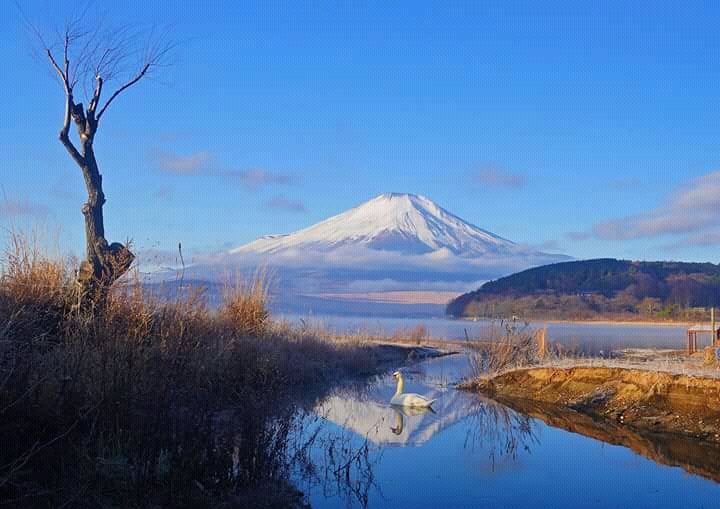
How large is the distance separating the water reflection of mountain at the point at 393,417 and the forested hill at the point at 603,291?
5504cm

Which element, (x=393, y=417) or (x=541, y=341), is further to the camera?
(x=541, y=341)

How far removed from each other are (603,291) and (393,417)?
7618cm

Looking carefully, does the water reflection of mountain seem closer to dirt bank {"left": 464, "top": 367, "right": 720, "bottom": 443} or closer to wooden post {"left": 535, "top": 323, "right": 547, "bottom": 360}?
dirt bank {"left": 464, "top": 367, "right": 720, "bottom": 443}

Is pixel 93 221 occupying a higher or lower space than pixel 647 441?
higher

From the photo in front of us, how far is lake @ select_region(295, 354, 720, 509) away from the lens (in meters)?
8.50

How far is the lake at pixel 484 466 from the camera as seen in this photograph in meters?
8.50

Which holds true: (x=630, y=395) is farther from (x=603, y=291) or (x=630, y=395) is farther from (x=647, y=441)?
(x=603, y=291)

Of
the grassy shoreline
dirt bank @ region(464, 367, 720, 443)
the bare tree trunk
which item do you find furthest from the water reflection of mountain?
the bare tree trunk

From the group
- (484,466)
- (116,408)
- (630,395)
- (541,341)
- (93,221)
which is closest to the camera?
(116,408)

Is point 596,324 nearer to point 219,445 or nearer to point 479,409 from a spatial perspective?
point 479,409

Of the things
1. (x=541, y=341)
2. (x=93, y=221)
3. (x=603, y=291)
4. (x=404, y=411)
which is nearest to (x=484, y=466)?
(x=404, y=411)

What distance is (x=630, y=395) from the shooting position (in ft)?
47.4

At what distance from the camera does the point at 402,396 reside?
53.2 ft

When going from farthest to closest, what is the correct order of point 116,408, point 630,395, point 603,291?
1. point 603,291
2. point 630,395
3. point 116,408
